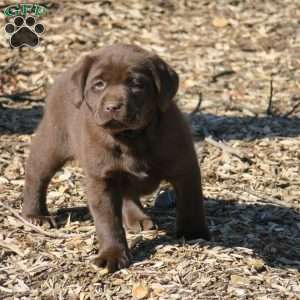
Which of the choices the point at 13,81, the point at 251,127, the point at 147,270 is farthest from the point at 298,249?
the point at 13,81

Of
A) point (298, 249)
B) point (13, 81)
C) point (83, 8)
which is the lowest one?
point (298, 249)

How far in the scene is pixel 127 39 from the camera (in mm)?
10883

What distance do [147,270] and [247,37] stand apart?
6083 millimetres

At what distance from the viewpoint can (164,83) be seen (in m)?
5.63

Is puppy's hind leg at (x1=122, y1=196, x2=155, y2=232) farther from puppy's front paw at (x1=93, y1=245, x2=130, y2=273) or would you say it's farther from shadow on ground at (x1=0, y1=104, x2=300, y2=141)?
shadow on ground at (x1=0, y1=104, x2=300, y2=141)

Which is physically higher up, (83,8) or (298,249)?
(83,8)

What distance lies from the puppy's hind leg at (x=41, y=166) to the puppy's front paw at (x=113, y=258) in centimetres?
105

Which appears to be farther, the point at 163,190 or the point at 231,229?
the point at 163,190

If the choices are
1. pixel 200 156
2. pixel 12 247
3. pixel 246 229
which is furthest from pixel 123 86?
pixel 200 156

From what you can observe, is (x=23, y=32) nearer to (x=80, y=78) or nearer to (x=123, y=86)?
(x=80, y=78)

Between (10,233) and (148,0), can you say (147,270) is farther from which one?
(148,0)

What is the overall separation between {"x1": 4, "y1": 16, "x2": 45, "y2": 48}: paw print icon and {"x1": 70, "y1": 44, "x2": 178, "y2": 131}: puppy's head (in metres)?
4.59

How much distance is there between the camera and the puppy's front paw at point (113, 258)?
556 centimetres

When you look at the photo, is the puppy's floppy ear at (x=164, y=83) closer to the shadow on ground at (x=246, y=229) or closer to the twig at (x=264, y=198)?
the shadow on ground at (x=246, y=229)
